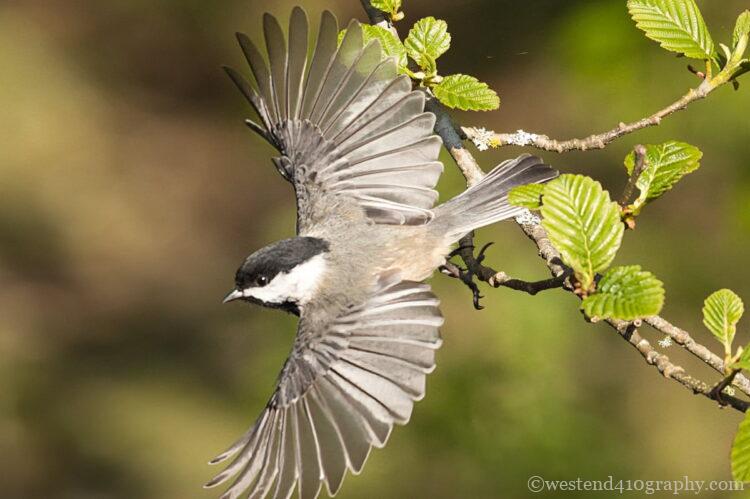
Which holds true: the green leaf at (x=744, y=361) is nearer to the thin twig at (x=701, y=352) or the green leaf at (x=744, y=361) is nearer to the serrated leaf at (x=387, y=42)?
the thin twig at (x=701, y=352)

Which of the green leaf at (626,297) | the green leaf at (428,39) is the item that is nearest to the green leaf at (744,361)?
the green leaf at (626,297)

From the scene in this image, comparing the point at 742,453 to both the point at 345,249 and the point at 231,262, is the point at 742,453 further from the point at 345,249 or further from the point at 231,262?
the point at 231,262

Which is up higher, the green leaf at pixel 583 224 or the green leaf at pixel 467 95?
the green leaf at pixel 467 95

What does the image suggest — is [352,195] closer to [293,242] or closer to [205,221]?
[293,242]

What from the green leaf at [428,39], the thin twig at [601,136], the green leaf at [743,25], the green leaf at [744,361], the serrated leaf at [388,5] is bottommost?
the green leaf at [744,361]

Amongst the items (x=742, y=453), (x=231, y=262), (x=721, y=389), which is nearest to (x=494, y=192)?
(x=721, y=389)

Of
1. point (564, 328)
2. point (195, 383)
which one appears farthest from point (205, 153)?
point (564, 328)

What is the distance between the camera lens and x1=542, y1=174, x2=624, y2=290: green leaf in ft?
6.47

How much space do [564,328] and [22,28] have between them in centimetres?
463

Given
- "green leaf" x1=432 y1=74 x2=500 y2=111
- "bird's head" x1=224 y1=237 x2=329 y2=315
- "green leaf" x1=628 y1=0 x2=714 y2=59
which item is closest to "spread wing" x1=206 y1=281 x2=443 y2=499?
"bird's head" x1=224 y1=237 x2=329 y2=315

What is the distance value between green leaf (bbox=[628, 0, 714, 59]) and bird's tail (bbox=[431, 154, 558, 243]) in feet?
2.02

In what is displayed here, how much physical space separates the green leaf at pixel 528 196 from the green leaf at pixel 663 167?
230mm

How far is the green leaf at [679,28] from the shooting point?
7.59ft

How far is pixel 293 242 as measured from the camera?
279cm
